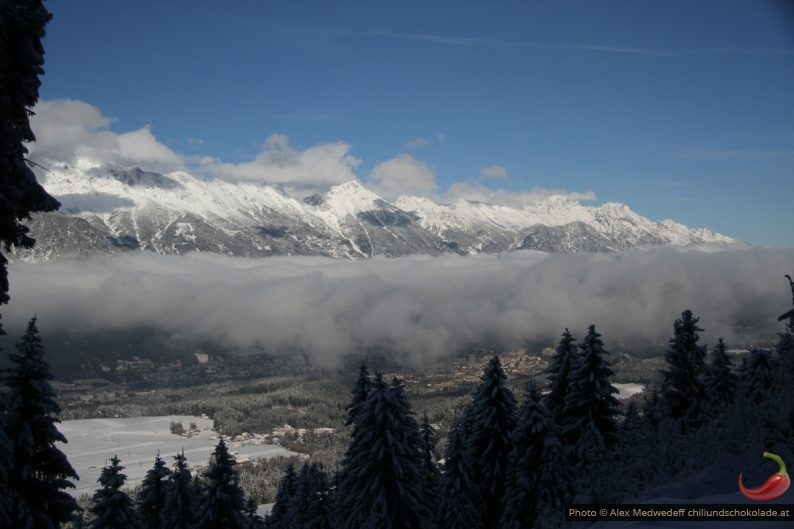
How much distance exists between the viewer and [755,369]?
93.8 feet

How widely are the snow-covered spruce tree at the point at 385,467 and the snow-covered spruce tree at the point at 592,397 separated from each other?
26.2 ft

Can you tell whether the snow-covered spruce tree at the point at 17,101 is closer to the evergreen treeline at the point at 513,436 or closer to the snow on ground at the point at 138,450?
the evergreen treeline at the point at 513,436

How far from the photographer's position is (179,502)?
92.5ft

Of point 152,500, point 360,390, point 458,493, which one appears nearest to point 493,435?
point 458,493

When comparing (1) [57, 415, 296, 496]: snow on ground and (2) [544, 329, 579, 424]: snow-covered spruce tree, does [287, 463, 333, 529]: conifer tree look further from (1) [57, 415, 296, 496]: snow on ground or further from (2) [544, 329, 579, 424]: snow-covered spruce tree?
(1) [57, 415, 296, 496]: snow on ground

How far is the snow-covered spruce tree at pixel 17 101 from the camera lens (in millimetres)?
10250

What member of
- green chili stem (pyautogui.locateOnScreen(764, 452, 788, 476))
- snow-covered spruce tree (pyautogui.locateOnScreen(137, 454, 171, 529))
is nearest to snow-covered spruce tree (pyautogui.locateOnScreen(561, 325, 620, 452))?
green chili stem (pyautogui.locateOnScreen(764, 452, 788, 476))

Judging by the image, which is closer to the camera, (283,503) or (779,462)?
(779,462)

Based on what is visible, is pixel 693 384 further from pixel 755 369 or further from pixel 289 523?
pixel 289 523

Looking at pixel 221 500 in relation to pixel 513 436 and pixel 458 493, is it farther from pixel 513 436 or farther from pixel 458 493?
pixel 513 436

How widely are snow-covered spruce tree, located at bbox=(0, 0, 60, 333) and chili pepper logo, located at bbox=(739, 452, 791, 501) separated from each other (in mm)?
14495

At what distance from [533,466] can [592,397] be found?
483 cm

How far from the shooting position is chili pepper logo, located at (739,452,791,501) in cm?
770

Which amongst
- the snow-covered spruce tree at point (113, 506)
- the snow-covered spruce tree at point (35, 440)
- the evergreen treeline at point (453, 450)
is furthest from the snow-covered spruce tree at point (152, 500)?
the snow-covered spruce tree at point (35, 440)
